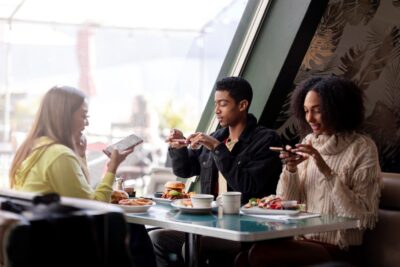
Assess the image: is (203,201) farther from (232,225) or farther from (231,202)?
(232,225)

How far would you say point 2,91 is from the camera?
4121mm

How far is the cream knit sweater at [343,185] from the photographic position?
3344mm

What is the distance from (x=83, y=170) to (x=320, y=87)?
1218 millimetres

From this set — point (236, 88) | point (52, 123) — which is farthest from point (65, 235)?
point (236, 88)

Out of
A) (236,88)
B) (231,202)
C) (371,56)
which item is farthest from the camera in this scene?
(371,56)

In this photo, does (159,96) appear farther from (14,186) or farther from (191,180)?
(14,186)

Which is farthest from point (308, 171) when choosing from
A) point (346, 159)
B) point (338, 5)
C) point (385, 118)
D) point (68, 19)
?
point (68, 19)

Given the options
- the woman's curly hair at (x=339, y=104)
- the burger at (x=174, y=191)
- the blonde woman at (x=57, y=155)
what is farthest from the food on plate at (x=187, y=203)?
the woman's curly hair at (x=339, y=104)

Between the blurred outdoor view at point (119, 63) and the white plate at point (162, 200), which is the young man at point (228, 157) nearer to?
the white plate at point (162, 200)

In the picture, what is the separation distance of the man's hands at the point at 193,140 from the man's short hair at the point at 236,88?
0.32m

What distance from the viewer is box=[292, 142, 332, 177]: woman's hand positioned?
3.32m

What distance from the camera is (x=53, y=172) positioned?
119 inches

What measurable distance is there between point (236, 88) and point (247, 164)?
46cm

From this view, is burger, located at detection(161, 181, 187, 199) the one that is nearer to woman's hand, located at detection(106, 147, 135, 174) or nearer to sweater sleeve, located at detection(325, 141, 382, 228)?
woman's hand, located at detection(106, 147, 135, 174)
